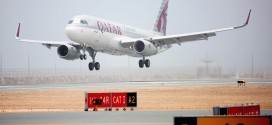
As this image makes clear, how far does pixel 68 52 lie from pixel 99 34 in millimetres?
4382

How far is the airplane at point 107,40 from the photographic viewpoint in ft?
185

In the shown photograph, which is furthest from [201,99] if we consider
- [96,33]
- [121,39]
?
[121,39]

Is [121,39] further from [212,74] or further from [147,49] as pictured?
[212,74]

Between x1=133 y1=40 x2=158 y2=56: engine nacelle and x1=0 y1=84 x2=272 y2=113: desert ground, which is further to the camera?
x1=133 y1=40 x2=158 y2=56: engine nacelle

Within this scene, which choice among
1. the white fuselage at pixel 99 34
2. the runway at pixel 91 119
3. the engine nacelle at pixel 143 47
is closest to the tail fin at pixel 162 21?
the white fuselage at pixel 99 34

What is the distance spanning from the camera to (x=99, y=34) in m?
58.3

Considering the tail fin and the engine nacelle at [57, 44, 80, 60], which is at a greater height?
the tail fin

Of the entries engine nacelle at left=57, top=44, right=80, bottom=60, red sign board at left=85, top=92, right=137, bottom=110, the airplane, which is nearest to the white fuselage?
the airplane

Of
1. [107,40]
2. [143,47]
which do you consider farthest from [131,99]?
[143,47]

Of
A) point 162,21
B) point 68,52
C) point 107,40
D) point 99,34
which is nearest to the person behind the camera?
point 99,34

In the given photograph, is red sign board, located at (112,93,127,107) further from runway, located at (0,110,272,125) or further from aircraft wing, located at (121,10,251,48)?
aircraft wing, located at (121,10,251,48)

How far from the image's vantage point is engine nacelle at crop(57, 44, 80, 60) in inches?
2388

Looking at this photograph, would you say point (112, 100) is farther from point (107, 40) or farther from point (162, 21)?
point (162, 21)

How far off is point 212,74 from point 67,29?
32.0m
